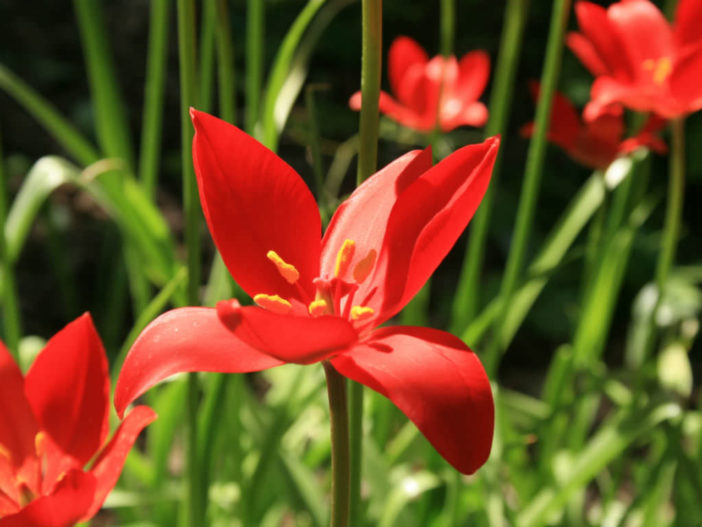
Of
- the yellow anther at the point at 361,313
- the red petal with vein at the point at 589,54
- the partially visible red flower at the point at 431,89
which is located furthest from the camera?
the partially visible red flower at the point at 431,89

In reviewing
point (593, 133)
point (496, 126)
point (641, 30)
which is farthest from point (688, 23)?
point (496, 126)

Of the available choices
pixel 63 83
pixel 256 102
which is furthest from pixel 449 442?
pixel 63 83

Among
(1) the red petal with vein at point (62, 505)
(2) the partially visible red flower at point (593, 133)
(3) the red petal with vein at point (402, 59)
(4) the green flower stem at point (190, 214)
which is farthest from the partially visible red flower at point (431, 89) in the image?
(1) the red petal with vein at point (62, 505)

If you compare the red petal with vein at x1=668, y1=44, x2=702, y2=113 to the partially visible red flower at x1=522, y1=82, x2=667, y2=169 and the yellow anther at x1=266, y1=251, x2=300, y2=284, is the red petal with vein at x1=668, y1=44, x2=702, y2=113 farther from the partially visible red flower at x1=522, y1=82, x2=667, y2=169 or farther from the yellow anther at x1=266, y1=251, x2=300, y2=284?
the yellow anther at x1=266, y1=251, x2=300, y2=284

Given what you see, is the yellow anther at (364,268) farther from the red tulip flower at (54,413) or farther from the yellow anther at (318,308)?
the red tulip flower at (54,413)

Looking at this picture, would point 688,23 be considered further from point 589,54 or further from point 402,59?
point 402,59

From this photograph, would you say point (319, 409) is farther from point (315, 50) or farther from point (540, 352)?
point (315, 50)
